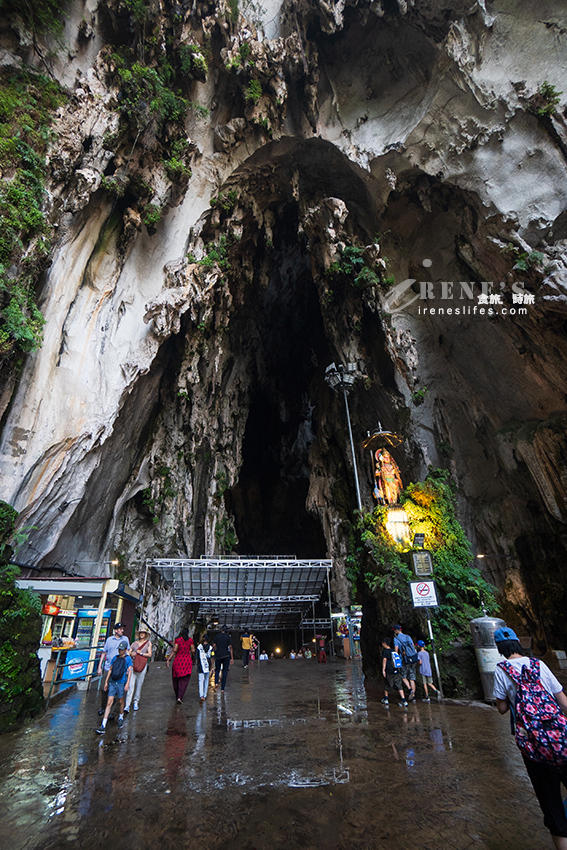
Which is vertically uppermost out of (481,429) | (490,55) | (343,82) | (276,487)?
(343,82)

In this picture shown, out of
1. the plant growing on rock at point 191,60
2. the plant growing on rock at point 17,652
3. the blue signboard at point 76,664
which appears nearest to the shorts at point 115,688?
the plant growing on rock at point 17,652

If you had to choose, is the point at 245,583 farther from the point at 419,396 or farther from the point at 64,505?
the point at 419,396

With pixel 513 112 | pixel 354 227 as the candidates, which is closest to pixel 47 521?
pixel 354 227

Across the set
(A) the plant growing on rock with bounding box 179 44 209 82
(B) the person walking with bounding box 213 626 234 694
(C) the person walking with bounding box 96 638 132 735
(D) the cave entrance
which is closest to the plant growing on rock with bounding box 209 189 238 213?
(A) the plant growing on rock with bounding box 179 44 209 82

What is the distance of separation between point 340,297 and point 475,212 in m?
5.99

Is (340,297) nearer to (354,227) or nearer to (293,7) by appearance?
(354,227)

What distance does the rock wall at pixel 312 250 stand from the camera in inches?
421

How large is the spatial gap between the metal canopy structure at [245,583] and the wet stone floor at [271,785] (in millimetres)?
10733

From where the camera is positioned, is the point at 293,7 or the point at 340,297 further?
the point at 340,297

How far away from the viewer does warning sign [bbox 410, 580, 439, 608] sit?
7.41 metres

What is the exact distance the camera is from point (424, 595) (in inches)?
296

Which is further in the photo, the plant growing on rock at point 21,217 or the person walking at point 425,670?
the plant growing on rock at point 21,217

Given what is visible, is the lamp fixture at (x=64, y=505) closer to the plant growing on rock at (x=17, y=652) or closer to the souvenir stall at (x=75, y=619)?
the souvenir stall at (x=75, y=619)

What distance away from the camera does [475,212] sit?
1390 cm
